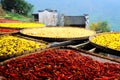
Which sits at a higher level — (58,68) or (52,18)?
(52,18)

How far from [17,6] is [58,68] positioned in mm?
36055

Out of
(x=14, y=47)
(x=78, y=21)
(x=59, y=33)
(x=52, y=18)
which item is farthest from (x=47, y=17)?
(x=14, y=47)

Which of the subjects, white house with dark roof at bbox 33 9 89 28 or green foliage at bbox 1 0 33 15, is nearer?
white house with dark roof at bbox 33 9 89 28

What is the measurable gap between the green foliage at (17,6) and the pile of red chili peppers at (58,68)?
34.3 meters

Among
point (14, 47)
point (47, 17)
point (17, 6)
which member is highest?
point (17, 6)

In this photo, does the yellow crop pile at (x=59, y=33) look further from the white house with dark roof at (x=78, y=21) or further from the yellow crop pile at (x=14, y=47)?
the white house with dark roof at (x=78, y=21)

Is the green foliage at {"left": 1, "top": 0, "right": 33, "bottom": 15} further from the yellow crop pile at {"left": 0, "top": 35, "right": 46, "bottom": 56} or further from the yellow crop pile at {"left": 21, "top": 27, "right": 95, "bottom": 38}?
the yellow crop pile at {"left": 0, "top": 35, "right": 46, "bottom": 56}

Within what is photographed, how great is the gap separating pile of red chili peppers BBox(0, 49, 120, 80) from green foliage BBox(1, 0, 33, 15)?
34312 mm

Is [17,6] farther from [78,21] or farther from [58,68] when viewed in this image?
[58,68]

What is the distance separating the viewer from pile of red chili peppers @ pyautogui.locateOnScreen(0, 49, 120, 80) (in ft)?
10.4

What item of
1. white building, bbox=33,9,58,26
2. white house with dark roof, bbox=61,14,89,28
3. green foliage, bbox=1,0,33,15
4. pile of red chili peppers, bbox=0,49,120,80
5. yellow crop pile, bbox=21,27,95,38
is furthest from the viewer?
white building, bbox=33,9,58,26

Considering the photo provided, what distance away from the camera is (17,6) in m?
38.2

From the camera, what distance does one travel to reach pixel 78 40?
609 centimetres

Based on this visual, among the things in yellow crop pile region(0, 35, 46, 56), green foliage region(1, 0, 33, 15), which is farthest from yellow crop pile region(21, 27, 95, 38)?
green foliage region(1, 0, 33, 15)
